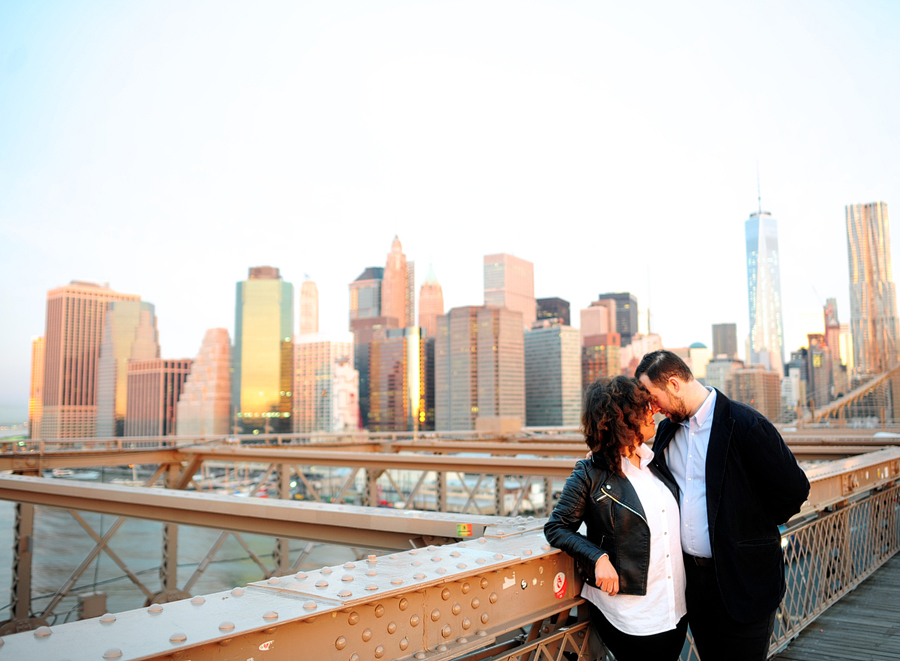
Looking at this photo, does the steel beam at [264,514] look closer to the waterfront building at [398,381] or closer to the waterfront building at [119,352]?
the waterfront building at [398,381]

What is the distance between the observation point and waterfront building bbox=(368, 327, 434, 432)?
177125 mm

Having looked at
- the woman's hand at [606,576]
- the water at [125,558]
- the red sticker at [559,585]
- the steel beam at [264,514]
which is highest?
the woman's hand at [606,576]

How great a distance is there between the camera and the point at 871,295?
558ft

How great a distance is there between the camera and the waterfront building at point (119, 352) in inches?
6501

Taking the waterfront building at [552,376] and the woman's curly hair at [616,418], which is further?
the waterfront building at [552,376]

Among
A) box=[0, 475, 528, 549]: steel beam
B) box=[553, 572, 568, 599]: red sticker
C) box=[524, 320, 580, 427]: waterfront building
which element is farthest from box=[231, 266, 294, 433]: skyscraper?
box=[553, 572, 568, 599]: red sticker

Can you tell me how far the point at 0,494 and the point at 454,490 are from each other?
6250 centimetres

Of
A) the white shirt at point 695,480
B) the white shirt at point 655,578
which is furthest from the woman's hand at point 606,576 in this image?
the white shirt at point 695,480

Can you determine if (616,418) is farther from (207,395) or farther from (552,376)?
(207,395)

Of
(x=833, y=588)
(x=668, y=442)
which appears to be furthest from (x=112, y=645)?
(x=833, y=588)

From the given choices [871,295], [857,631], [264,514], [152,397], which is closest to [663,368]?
[264,514]

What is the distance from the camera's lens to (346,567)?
2248 millimetres

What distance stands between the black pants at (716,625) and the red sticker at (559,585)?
554mm

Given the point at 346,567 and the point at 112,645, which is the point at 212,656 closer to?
the point at 112,645
